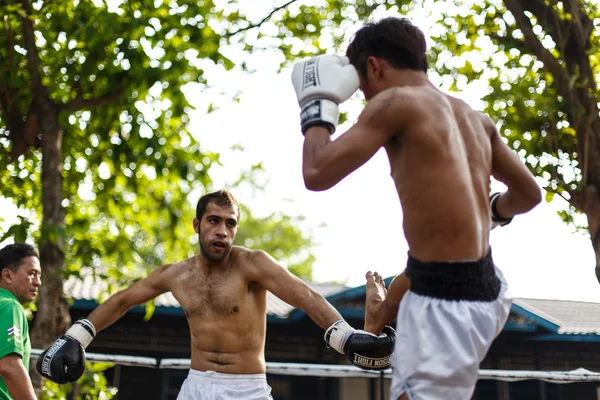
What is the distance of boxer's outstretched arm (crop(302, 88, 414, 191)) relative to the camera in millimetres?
2230

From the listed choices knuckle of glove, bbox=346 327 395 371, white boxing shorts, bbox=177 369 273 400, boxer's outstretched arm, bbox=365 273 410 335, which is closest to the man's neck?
boxer's outstretched arm, bbox=365 273 410 335

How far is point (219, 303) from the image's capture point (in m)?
4.30

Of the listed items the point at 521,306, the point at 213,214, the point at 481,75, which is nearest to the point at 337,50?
the point at 481,75

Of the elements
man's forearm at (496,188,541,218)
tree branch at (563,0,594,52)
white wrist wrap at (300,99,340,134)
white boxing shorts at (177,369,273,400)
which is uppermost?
tree branch at (563,0,594,52)

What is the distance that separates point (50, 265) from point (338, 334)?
3.04m

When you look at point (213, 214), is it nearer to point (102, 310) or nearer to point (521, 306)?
point (102, 310)

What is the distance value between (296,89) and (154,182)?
491 centimetres

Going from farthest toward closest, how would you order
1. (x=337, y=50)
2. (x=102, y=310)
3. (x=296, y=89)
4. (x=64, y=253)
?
(x=337, y=50) < (x=64, y=253) < (x=102, y=310) < (x=296, y=89)

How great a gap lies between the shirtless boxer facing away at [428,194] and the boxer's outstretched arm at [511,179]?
0.45 feet

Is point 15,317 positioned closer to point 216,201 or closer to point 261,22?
point 216,201

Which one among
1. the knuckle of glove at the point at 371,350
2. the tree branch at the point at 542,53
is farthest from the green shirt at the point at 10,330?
the tree branch at the point at 542,53

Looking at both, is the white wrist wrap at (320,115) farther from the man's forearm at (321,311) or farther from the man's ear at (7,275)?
the man's ear at (7,275)

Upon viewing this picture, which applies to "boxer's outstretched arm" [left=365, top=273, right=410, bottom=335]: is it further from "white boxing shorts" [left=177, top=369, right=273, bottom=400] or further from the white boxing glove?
"white boxing shorts" [left=177, top=369, right=273, bottom=400]

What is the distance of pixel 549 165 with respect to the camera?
669cm
